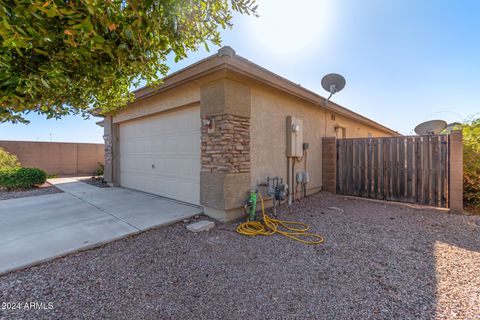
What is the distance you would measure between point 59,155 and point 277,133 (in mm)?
12766

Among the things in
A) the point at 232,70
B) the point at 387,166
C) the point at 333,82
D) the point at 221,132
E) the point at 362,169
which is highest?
the point at 333,82

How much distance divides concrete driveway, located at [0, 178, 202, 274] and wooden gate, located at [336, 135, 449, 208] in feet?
15.3

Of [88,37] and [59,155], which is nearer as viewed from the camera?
[88,37]

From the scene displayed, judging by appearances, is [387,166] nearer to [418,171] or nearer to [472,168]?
[418,171]

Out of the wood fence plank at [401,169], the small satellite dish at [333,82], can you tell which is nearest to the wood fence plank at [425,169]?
the wood fence plank at [401,169]

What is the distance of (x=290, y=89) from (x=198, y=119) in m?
2.27

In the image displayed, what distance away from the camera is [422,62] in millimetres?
6500

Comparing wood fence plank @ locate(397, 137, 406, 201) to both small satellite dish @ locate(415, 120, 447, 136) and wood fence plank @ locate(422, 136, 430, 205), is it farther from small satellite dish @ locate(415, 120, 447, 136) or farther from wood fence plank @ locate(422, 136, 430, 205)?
small satellite dish @ locate(415, 120, 447, 136)

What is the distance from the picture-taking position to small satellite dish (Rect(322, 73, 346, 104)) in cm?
600

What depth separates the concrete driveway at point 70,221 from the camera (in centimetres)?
268

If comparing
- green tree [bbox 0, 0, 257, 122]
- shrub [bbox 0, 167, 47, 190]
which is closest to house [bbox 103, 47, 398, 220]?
green tree [bbox 0, 0, 257, 122]

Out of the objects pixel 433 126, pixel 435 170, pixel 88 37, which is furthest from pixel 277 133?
pixel 433 126

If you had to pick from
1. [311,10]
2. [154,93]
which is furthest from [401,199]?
[154,93]

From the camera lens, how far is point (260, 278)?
2.22m
